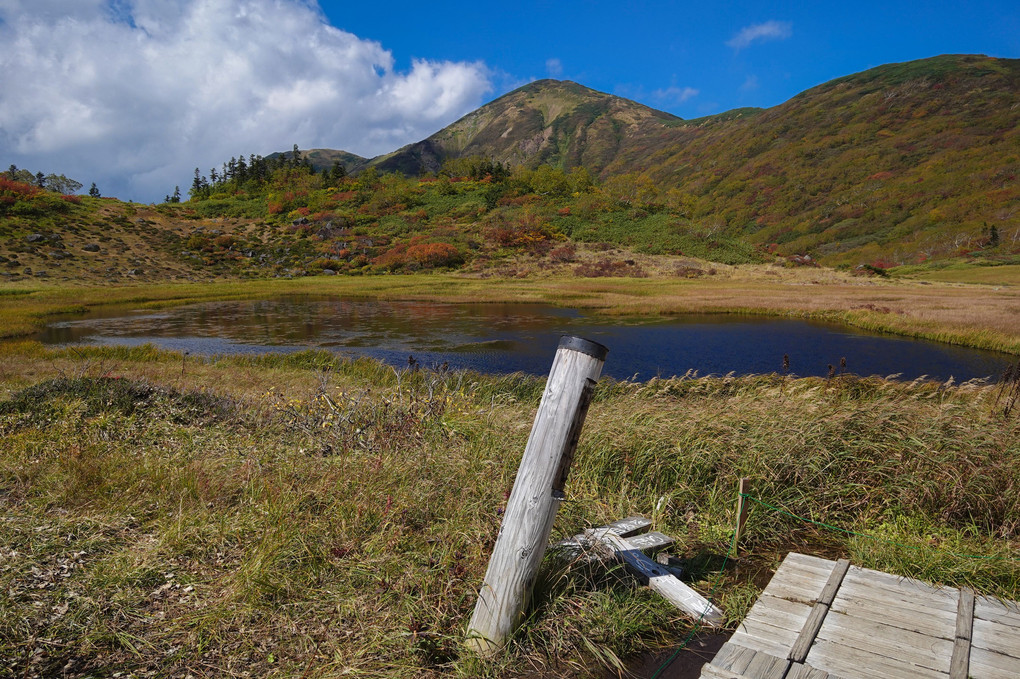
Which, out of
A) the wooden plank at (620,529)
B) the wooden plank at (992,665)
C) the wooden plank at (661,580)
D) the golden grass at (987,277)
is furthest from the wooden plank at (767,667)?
the golden grass at (987,277)

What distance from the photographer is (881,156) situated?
170750 millimetres

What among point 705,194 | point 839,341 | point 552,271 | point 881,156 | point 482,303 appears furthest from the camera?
point 705,194

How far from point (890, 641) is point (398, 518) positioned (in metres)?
3.68

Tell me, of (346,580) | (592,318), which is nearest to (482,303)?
(592,318)

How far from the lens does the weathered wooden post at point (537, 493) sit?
327 cm

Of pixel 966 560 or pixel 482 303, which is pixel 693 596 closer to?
pixel 966 560

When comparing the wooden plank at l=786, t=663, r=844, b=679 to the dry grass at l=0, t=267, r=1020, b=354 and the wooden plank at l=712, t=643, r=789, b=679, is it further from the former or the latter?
the dry grass at l=0, t=267, r=1020, b=354

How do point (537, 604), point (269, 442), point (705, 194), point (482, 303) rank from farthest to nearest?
1. point (705, 194)
2. point (482, 303)
3. point (269, 442)
4. point (537, 604)

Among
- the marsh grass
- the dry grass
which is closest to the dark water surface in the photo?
the dry grass

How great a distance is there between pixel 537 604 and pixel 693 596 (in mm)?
1250

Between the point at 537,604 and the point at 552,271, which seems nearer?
the point at 537,604

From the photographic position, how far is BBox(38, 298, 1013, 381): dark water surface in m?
19.3

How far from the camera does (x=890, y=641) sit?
3.48 metres

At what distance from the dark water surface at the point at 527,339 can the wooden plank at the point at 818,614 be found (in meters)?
12.6
